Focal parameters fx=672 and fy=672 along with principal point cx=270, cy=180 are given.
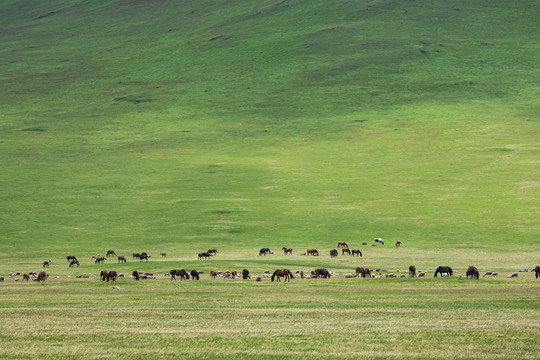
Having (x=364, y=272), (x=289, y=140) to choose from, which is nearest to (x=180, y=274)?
(x=364, y=272)

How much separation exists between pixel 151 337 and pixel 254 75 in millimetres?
153192

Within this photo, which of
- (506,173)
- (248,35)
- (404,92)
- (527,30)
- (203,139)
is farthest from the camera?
Answer: (248,35)

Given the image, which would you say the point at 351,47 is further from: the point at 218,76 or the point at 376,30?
the point at 218,76

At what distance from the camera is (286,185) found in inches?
3757

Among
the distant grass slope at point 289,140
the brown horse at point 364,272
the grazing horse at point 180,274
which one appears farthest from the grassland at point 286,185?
the brown horse at point 364,272

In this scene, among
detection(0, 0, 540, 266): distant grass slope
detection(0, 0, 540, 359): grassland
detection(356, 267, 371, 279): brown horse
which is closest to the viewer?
detection(0, 0, 540, 359): grassland

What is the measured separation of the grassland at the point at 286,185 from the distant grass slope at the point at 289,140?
59 centimetres

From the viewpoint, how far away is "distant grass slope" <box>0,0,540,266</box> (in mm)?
73812

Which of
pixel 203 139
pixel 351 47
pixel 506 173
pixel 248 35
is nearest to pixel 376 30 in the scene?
pixel 351 47

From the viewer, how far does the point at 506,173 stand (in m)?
96.8

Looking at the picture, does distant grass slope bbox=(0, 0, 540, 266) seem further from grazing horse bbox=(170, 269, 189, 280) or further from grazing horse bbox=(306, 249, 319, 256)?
grazing horse bbox=(170, 269, 189, 280)

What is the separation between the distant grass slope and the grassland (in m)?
0.59

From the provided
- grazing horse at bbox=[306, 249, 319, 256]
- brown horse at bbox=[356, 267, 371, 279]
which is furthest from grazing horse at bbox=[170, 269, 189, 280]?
grazing horse at bbox=[306, 249, 319, 256]

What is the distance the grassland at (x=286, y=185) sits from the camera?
71.8 ft
